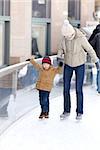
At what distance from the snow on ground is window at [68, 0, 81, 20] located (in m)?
9.70

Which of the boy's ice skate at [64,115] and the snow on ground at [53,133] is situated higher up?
the boy's ice skate at [64,115]

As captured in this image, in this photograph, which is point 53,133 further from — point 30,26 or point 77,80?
point 30,26

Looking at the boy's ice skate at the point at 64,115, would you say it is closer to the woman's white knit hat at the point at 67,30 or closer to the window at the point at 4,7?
the woman's white knit hat at the point at 67,30

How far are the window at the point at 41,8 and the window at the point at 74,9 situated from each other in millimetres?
2658

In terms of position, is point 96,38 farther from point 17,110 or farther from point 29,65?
point 17,110

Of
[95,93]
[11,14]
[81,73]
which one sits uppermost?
[11,14]

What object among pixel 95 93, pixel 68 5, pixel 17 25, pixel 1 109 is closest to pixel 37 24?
pixel 17 25

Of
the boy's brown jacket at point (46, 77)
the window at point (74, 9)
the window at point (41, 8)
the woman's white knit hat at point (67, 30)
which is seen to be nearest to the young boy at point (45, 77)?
the boy's brown jacket at point (46, 77)

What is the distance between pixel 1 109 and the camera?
6.27 m

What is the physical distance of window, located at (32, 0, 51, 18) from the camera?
1380cm

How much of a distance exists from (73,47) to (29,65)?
0.97 m

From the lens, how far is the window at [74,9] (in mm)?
17625

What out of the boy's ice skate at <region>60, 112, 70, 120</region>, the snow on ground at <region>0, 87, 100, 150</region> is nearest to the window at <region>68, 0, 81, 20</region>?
the snow on ground at <region>0, 87, 100, 150</region>

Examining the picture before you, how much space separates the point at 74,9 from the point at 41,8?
12.9ft
